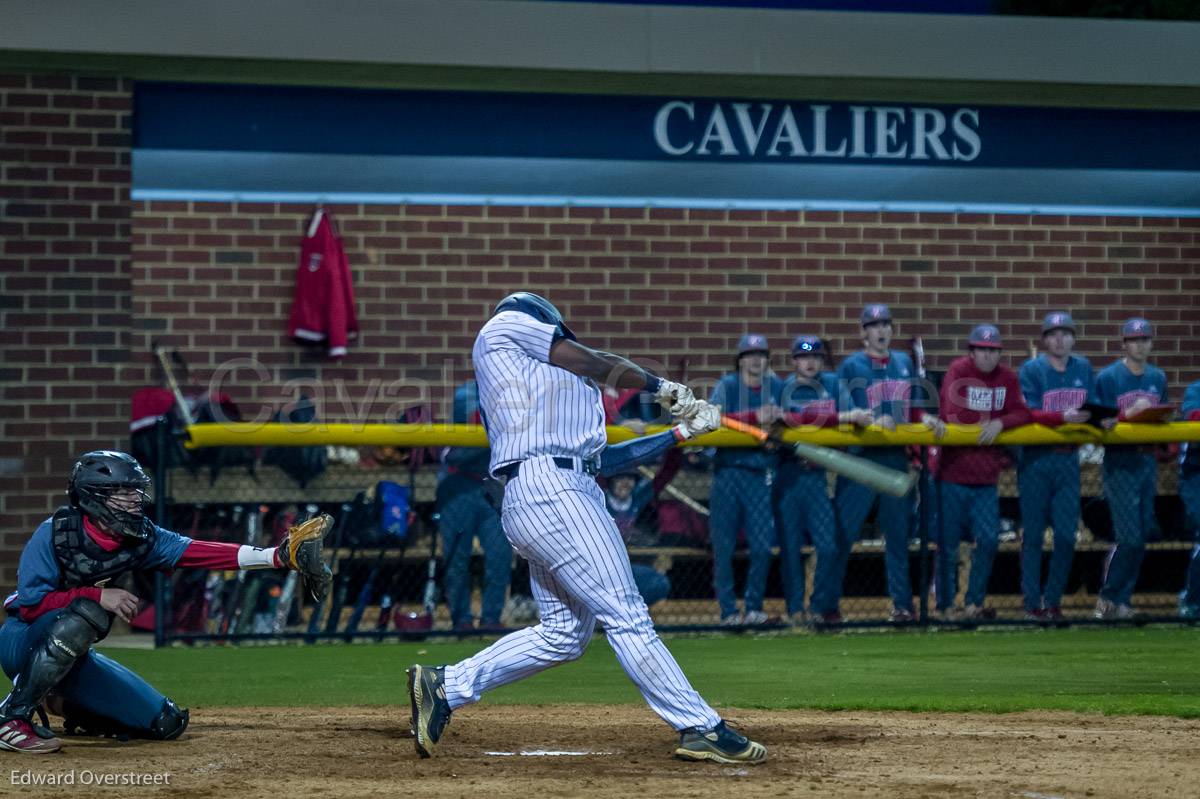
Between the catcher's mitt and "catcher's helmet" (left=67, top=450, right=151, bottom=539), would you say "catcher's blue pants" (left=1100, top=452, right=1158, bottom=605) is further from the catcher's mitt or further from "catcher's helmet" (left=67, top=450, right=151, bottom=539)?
"catcher's helmet" (left=67, top=450, right=151, bottom=539)

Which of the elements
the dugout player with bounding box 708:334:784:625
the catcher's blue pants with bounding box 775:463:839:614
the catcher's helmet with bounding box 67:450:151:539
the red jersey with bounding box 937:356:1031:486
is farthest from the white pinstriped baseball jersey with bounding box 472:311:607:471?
the red jersey with bounding box 937:356:1031:486

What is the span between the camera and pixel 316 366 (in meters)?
12.6

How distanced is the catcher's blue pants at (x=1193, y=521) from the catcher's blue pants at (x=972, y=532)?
1.32 m

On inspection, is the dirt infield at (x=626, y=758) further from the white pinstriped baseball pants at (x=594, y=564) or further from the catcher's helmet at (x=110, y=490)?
the catcher's helmet at (x=110, y=490)

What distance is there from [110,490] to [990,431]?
20.4 feet

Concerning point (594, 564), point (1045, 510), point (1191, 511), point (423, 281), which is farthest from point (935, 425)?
point (594, 564)

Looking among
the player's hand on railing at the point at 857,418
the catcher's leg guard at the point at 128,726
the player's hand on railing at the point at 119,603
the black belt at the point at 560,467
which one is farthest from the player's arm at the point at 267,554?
the player's hand on railing at the point at 857,418

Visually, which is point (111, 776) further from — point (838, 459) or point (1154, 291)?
point (1154, 291)

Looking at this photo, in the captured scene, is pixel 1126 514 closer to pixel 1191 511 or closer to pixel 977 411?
pixel 1191 511

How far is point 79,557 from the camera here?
243 inches

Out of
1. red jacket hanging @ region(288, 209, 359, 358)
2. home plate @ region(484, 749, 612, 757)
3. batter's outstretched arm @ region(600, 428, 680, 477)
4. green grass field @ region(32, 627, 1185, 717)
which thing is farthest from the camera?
red jacket hanging @ region(288, 209, 359, 358)

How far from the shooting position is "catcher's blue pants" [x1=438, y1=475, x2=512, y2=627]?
10.1 m

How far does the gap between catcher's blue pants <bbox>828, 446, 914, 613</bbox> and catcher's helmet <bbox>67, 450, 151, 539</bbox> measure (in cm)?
545

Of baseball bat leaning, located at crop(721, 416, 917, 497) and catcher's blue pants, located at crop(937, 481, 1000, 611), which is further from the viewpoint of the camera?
catcher's blue pants, located at crop(937, 481, 1000, 611)
